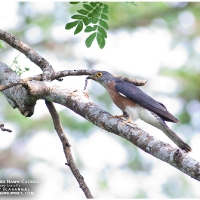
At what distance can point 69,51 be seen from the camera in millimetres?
14047

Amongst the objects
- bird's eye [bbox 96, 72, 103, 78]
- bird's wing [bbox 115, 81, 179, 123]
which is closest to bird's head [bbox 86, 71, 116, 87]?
bird's eye [bbox 96, 72, 103, 78]

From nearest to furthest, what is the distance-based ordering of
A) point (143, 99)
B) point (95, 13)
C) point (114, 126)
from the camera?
1. point (114, 126)
2. point (95, 13)
3. point (143, 99)

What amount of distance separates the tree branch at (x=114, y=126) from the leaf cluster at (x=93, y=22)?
0.83 meters

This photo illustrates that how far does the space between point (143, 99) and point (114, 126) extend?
4.78ft

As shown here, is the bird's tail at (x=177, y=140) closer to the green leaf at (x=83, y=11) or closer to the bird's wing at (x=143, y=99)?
the bird's wing at (x=143, y=99)

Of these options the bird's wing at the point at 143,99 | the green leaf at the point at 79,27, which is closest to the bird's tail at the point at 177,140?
the bird's wing at the point at 143,99

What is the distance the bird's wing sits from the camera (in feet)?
17.4

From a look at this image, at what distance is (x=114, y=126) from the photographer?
13.4 ft

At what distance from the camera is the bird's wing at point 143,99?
530cm

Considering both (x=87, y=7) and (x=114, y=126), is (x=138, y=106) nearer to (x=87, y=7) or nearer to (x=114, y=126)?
(x=87, y=7)

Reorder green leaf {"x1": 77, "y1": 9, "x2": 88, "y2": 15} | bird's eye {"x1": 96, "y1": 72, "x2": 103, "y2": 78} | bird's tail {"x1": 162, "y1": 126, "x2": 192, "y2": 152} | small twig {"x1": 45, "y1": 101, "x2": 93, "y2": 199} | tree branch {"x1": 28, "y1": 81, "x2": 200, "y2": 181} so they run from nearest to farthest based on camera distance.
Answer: tree branch {"x1": 28, "y1": 81, "x2": 200, "y2": 181} < small twig {"x1": 45, "y1": 101, "x2": 93, "y2": 199} < bird's tail {"x1": 162, "y1": 126, "x2": 192, "y2": 152} < green leaf {"x1": 77, "y1": 9, "x2": 88, "y2": 15} < bird's eye {"x1": 96, "y1": 72, "x2": 103, "y2": 78}

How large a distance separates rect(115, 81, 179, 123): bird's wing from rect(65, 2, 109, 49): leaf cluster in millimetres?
689

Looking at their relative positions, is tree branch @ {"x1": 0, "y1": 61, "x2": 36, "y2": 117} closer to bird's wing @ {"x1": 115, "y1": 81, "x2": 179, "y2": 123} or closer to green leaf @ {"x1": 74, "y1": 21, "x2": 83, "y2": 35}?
green leaf @ {"x1": 74, "y1": 21, "x2": 83, "y2": 35}

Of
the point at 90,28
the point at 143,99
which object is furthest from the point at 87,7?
the point at 143,99
